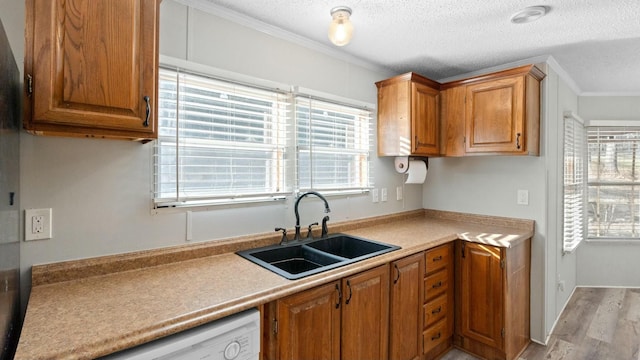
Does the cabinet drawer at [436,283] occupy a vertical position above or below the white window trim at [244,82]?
below

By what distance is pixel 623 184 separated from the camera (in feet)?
12.5

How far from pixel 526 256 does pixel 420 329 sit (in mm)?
1127

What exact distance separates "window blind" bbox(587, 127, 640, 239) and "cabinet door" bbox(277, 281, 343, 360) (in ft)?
12.9

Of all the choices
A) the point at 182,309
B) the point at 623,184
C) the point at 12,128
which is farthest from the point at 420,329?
the point at 623,184

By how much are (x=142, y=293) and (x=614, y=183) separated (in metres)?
4.93

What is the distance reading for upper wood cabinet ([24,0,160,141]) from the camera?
1.09 meters

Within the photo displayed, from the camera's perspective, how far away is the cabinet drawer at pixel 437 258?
223 centimetres

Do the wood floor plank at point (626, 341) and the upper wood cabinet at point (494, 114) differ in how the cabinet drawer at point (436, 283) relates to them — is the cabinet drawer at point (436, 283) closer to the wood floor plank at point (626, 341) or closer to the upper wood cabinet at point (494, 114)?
the upper wood cabinet at point (494, 114)

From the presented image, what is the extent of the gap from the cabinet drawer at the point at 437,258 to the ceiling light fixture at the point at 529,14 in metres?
1.55

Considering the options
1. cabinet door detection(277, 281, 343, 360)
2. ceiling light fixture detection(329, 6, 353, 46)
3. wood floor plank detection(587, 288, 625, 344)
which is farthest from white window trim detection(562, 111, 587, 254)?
cabinet door detection(277, 281, 343, 360)

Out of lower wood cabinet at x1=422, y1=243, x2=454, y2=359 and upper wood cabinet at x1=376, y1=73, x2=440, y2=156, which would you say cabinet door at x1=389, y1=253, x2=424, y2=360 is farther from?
upper wood cabinet at x1=376, y1=73, x2=440, y2=156

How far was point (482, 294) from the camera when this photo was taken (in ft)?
7.79

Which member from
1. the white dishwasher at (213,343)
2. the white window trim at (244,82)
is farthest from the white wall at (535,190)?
the white dishwasher at (213,343)

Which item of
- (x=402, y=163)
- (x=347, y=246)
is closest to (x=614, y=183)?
(x=402, y=163)
